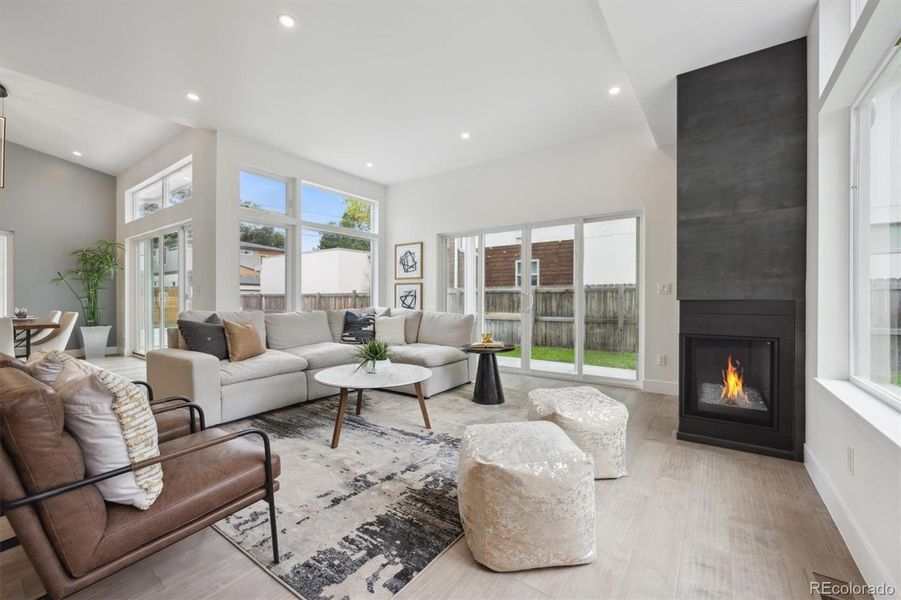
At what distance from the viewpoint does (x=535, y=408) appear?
2404 millimetres

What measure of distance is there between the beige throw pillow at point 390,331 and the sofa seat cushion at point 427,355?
15.2 inches

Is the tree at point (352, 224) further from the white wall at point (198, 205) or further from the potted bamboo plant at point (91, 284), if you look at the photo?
the potted bamboo plant at point (91, 284)

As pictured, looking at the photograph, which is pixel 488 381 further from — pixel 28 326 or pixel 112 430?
pixel 28 326

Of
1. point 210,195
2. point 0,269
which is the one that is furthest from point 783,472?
point 0,269

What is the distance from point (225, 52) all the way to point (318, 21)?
0.94m

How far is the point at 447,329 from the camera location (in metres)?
4.80

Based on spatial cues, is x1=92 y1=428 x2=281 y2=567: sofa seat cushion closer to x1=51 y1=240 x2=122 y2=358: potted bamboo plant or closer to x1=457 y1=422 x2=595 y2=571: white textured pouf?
x1=457 y1=422 x2=595 y2=571: white textured pouf

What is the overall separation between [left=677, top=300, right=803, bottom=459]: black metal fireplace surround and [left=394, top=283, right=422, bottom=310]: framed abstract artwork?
3.98m

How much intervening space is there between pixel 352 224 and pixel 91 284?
4.73 metres

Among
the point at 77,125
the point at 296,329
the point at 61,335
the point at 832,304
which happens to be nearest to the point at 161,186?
the point at 77,125

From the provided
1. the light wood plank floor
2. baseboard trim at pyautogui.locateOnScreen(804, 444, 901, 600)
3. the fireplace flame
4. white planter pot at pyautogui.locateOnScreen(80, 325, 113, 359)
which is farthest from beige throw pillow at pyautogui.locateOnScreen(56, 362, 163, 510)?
white planter pot at pyautogui.locateOnScreen(80, 325, 113, 359)

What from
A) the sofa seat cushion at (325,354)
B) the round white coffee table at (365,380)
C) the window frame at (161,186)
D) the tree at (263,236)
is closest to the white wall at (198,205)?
the window frame at (161,186)

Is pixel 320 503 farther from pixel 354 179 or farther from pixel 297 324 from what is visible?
pixel 354 179

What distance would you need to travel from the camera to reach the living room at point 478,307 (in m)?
1.42
